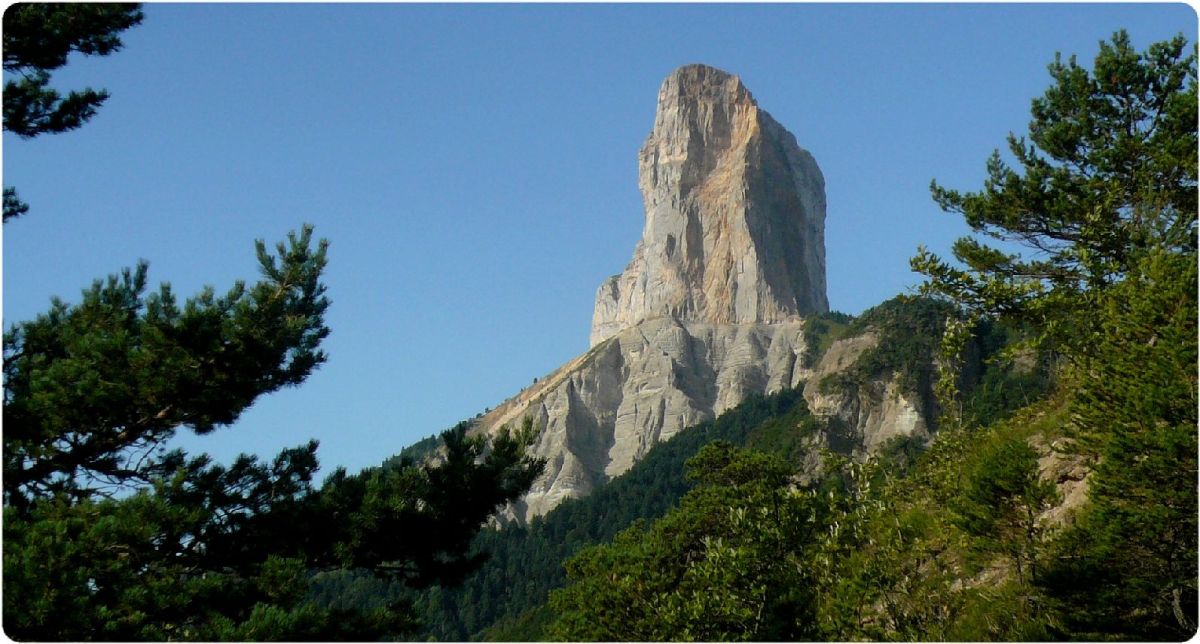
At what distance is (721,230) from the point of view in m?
187

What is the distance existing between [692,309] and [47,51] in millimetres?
169445

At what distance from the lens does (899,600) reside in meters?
16.8

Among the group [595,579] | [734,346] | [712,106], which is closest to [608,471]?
[734,346]

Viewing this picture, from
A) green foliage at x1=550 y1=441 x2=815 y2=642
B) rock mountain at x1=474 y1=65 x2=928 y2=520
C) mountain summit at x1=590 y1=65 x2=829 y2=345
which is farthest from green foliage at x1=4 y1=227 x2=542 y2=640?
mountain summit at x1=590 y1=65 x2=829 y2=345

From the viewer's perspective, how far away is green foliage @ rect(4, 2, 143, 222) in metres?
13.9

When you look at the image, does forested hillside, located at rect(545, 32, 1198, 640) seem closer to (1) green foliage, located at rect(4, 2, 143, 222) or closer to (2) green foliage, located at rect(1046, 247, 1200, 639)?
(2) green foliage, located at rect(1046, 247, 1200, 639)

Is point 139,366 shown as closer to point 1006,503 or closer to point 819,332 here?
point 1006,503

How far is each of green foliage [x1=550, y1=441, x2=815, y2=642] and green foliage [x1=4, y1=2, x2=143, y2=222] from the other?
1125cm

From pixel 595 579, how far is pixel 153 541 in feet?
40.6

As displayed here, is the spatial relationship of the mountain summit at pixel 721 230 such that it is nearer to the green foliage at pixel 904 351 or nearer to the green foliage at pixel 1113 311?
the green foliage at pixel 904 351

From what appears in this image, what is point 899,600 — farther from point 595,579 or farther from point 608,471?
point 608,471

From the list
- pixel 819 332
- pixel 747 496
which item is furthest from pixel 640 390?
pixel 747 496

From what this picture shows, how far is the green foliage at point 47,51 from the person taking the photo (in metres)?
13.9

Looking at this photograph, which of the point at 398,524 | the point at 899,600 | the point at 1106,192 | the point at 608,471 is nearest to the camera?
the point at 398,524
